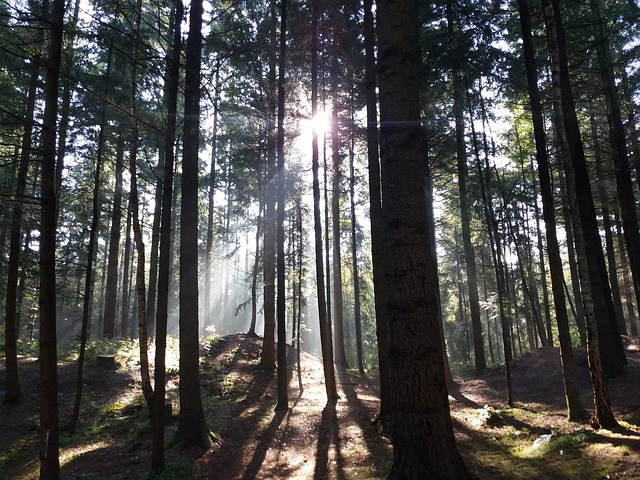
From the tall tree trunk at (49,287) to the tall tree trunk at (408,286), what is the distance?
15.2ft

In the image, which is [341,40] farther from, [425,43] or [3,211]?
[3,211]

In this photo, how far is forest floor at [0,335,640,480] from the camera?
646 cm

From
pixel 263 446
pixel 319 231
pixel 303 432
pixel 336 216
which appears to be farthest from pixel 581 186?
pixel 336 216

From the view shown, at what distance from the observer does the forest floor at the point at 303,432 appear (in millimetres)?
6465

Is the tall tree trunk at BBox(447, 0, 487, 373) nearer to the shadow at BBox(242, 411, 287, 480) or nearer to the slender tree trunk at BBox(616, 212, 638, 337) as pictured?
the slender tree trunk at BBox(616, 212, 638, 337)

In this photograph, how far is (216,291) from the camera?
A: 5938 centimetres

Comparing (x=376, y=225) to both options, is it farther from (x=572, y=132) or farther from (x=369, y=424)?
(x=369, y=424)

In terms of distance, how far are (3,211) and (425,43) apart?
17.4m

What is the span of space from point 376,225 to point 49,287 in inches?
261

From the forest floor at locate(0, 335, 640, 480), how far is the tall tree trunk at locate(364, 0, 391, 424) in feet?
3.70

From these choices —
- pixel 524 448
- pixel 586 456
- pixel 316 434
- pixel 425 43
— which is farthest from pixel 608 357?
pixel 425 43

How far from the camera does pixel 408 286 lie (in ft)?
11.5

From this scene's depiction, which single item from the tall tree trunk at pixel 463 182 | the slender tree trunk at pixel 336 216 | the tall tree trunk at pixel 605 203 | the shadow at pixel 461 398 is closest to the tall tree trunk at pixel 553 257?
the tall tree trunk at pixel 463 182

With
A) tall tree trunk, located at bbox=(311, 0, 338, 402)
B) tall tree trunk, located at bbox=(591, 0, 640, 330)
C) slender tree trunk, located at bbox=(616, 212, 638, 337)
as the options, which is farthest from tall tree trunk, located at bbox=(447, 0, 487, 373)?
slender tree trunk, located at bbox=(616, 212, 638, 337)
